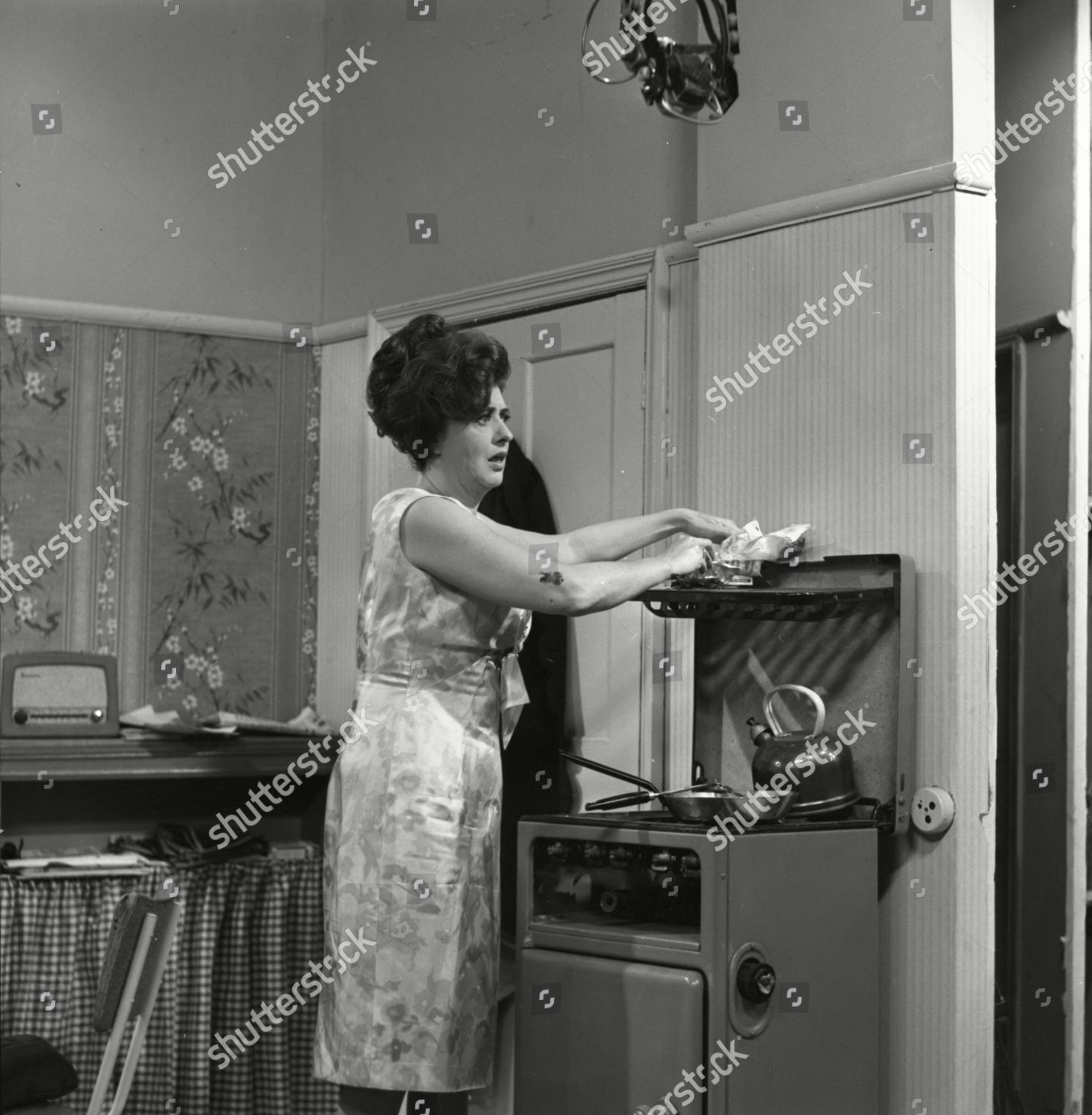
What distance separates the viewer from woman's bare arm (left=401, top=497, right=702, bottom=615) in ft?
8.13

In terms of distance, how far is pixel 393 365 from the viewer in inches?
110

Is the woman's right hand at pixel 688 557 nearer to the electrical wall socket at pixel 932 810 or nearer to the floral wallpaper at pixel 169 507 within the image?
the electrical wall socket at pixel 932 810

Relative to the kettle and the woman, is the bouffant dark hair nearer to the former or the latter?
the woman

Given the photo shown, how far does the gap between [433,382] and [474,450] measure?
0.14 metres

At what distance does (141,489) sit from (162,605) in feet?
1.04

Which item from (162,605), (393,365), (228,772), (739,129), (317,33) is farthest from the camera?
(317,33)

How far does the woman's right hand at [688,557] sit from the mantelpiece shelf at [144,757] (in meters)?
1.58

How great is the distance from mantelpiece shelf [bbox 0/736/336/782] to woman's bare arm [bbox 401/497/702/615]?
4.81ft

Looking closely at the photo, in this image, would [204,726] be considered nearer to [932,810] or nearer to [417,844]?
[417,844]

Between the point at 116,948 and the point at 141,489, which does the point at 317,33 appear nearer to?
the point at 141,489

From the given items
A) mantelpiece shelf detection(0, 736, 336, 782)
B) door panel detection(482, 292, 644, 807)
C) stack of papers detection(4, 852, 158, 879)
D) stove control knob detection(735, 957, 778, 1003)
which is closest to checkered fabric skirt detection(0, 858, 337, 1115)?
stack of papers detection(4, 852, 158, 879)

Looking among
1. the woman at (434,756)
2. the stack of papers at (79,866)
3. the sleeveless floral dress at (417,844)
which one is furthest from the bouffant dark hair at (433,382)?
the stack of papers at (79,866)

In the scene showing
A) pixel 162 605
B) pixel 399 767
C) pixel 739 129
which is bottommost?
pixel 399 767

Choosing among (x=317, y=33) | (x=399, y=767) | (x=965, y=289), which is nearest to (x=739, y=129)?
(x=965, y=289)
